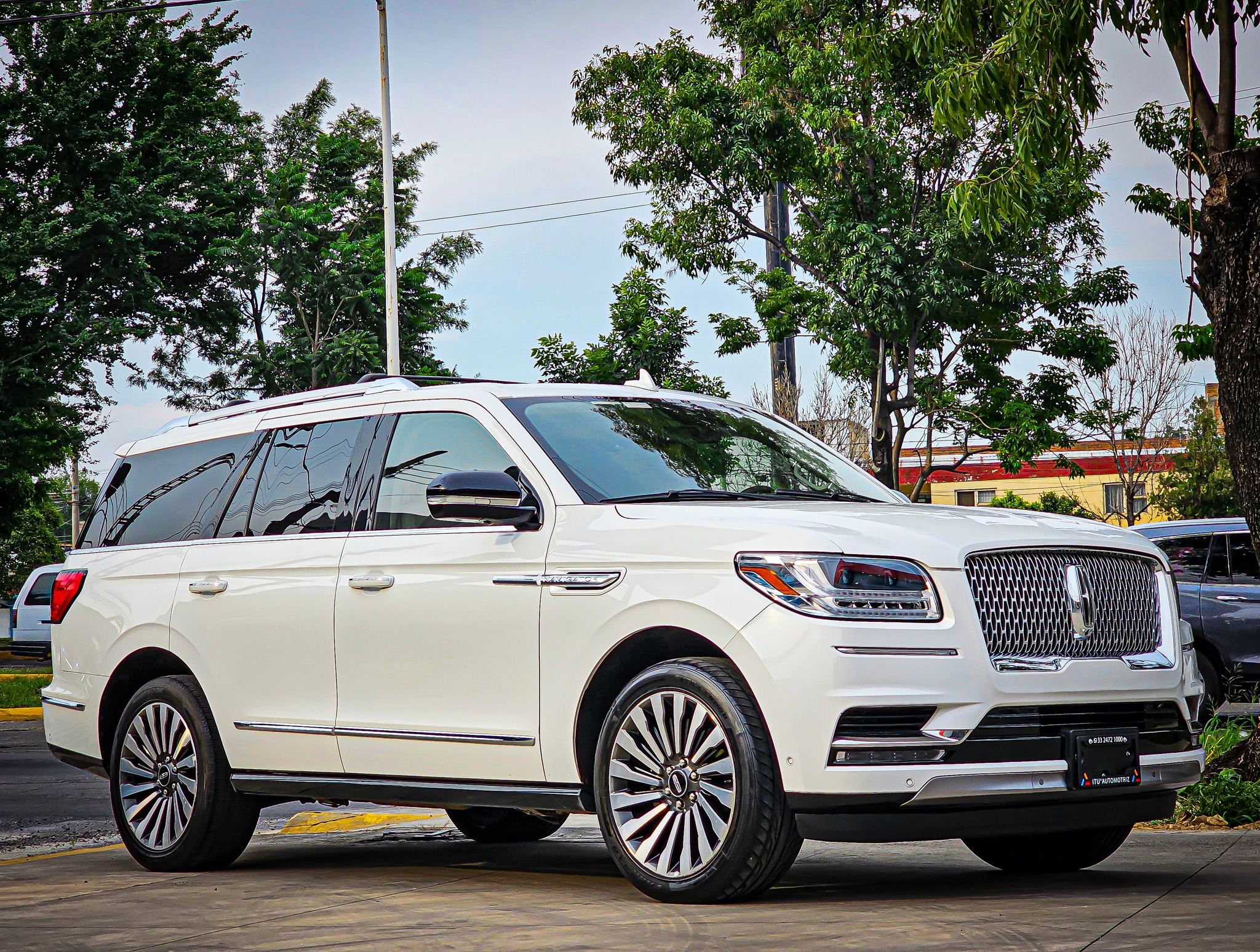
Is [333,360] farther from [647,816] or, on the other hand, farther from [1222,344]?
[647,816]

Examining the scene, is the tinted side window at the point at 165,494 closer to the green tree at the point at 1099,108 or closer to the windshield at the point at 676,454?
the windshield at the point at 676,454

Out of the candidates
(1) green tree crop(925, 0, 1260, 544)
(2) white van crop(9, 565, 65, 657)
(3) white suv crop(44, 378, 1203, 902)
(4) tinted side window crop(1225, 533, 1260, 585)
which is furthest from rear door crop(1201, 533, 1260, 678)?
(2) white van crop(9, 565, 65, 657)

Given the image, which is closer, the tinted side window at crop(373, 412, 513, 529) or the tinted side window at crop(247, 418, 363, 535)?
the tinted side window at crop(373, 412, 513, 529)

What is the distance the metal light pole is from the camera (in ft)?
90.9

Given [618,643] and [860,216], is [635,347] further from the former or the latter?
[618,643]

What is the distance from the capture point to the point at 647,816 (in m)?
5.52

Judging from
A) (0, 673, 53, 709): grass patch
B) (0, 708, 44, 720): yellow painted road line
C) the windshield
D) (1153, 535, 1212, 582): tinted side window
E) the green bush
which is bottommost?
(0, 708, 44, 720): yellow painted road line

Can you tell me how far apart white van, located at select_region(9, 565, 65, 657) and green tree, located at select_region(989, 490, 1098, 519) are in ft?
103


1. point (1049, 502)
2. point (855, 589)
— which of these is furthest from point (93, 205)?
point (1049, 502)

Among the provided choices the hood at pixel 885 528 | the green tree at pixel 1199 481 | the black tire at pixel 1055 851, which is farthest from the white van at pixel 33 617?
the green tree at pixel 1199 481

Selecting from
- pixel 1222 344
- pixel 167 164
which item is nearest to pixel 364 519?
pixel 1222 344

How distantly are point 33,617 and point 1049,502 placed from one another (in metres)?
37.2

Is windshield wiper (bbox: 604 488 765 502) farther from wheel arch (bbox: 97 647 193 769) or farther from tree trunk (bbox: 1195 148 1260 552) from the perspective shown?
tree trunk (bbox: 1195 148 1260 552)

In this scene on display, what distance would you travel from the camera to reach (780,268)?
82.7 feet
